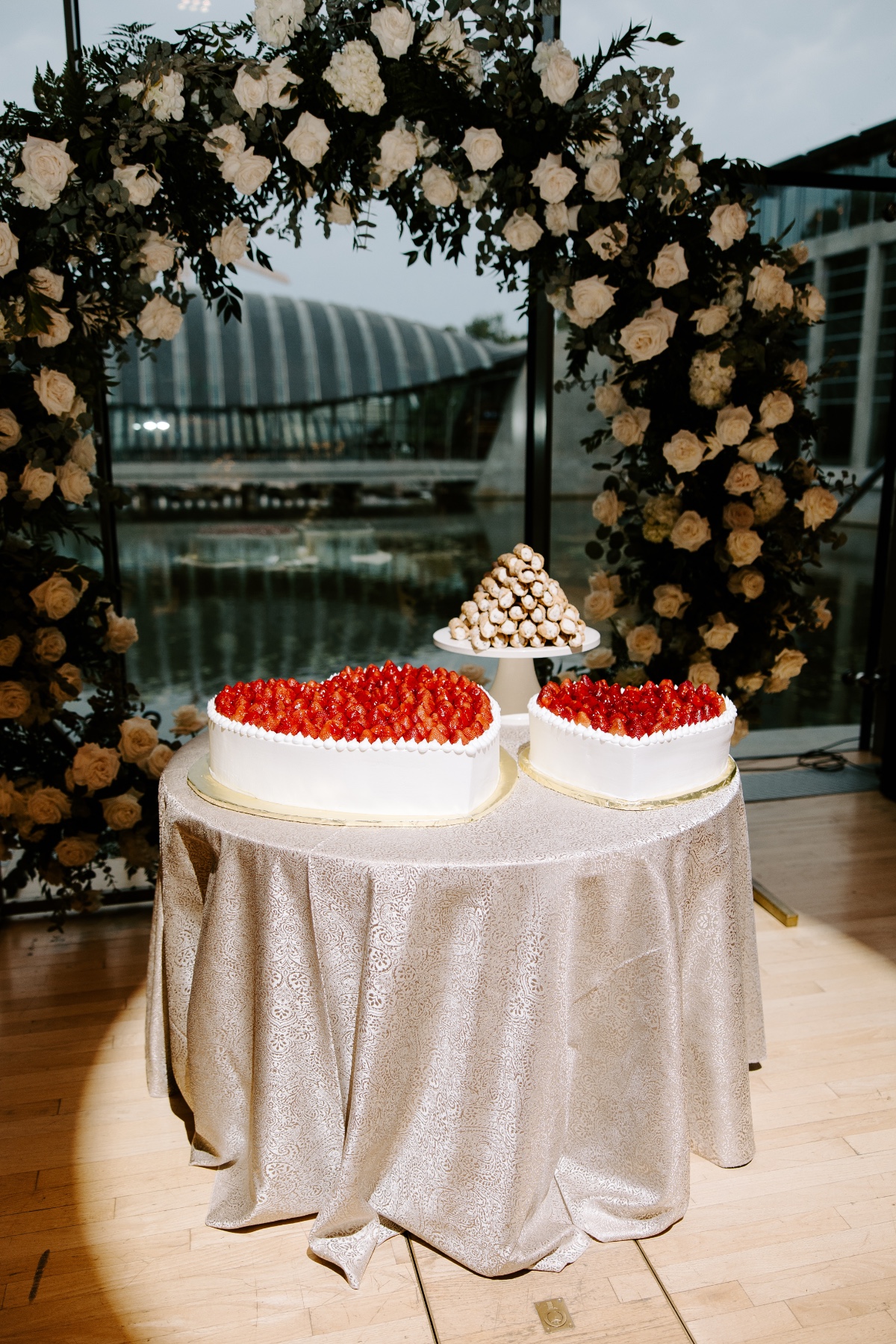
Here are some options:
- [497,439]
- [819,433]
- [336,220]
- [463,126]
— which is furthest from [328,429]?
[819,433]

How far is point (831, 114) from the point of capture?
3.78 metres

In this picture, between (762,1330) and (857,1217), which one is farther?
(857,1217)

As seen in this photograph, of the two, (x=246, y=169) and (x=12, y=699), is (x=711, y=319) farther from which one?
(x=12, y=699)

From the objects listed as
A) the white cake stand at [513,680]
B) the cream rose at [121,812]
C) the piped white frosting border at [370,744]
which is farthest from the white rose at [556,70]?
the cream rose at [121,812]

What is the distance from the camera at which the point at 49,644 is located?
9.19 ft

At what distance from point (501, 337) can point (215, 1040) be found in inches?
108

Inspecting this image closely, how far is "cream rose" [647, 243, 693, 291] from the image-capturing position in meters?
2.86

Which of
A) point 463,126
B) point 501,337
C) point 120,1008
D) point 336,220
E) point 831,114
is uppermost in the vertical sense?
point 831,114

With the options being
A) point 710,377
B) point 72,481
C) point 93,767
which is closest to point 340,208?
point 72,481

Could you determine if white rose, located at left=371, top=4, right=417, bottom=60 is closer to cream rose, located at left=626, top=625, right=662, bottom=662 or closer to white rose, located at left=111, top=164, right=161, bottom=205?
white rose, located at left=111, top=164, right=161, bottom=205

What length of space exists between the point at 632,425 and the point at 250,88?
4.68ft

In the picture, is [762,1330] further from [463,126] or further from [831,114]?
[831,114]

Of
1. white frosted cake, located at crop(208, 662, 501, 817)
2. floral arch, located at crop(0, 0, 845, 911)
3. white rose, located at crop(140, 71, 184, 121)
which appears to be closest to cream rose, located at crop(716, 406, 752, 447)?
floral arch, located at crop(0, 0, 845, 911)

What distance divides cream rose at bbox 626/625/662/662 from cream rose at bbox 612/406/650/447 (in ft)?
1.99
